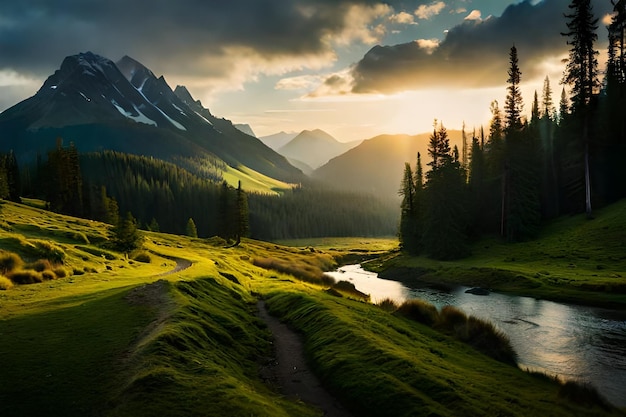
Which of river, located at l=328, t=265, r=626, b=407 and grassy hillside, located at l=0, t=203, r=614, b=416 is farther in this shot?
river, located at l=328, t=265, r=626, b=407

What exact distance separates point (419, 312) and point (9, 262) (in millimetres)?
35296

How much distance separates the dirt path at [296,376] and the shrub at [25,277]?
20.4 metres

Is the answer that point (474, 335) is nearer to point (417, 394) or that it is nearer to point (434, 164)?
point (417, 394)

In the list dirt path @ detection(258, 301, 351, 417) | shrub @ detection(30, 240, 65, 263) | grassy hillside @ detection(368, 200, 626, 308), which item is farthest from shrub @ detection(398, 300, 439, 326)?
shrub @ detection(30, 240, 65, 263)

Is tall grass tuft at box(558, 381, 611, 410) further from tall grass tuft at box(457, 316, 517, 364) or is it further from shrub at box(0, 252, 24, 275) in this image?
shrub at box(0, 252, 24, 275)

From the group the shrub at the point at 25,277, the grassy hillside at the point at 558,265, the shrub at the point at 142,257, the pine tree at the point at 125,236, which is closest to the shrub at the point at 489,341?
the grassy hillside at the point at 558,265

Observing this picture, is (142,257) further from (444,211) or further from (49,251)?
(444,211)

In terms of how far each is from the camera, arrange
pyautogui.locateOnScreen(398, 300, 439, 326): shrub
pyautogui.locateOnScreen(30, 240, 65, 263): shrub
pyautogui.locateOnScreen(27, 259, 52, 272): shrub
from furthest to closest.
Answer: pyautogui.locateOnScreen(30, 240, 65, 263): shrub → pyautogui.locateOnScreen(27, 259, 52, 272): shrub → pyautogui.locateOnScreen(398, 300, 439, 326): shrub

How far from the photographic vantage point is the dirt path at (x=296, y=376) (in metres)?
17.8

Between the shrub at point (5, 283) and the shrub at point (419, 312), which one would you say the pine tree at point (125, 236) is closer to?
the shrub at point (5, 283)

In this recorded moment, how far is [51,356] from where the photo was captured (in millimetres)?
15797

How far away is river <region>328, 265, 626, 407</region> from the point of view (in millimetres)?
23258

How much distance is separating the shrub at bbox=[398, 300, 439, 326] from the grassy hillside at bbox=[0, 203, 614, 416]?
2.83 m

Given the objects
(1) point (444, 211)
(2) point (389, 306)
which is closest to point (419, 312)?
(2) point (389, 306)
